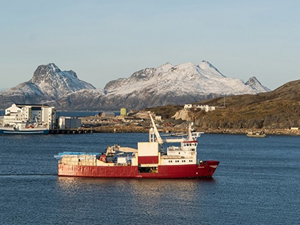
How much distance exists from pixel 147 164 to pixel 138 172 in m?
1.35

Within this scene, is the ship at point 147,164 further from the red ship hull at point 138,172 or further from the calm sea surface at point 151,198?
the calm sea surface at point 151,198

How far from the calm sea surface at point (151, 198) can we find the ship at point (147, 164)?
1267 millimetres

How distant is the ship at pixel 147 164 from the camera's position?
6956cm

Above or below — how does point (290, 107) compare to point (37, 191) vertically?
above

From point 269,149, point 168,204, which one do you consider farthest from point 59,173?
point 269,149

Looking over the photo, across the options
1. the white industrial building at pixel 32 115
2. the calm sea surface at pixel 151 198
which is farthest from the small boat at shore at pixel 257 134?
the calm sea surface at pixel 151 198

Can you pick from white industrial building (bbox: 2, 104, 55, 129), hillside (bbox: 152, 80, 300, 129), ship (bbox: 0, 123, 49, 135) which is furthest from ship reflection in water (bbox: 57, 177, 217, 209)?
hillside (bbox: 152, 80, 300, 129)

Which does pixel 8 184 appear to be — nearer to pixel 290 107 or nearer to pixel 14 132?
pixel 14 132

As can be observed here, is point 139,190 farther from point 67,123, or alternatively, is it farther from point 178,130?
point 67,123

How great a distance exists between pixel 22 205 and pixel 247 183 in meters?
26.6

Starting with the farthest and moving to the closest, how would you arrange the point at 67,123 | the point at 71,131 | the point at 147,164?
the point at 67,123 → the point at 71,131 → the point at 147,164

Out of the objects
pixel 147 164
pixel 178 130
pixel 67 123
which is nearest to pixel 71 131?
pixel 67 123

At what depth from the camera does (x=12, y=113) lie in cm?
17275

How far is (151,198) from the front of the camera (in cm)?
→ 5969
